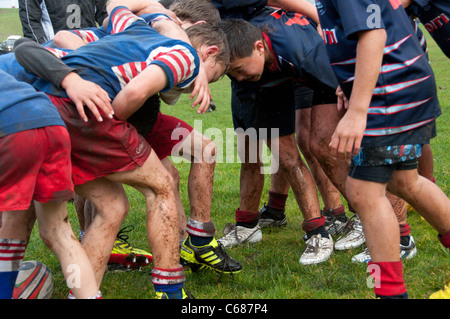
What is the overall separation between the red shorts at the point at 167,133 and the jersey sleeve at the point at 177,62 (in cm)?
53

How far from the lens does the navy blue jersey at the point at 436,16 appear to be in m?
3.04

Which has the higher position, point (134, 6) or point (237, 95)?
point (134, 6)

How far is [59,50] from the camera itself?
293 centimetres

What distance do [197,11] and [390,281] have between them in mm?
2192

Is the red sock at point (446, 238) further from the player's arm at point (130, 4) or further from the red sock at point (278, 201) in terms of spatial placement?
the player's arm at point (130, 4)

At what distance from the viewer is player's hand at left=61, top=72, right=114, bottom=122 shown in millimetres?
2359

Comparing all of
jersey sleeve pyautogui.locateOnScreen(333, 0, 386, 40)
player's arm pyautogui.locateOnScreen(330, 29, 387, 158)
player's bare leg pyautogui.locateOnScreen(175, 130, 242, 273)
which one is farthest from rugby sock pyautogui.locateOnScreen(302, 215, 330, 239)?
jersey sleeve pyautogui.locateOnScreen(333, 0, 386, 40)

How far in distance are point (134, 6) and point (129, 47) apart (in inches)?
32.5

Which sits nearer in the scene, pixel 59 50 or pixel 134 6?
pixel 59 50

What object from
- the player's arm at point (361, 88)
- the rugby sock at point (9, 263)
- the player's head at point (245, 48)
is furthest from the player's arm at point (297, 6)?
the rugby sock at point (9, 263)

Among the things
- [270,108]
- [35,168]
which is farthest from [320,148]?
[35,168]

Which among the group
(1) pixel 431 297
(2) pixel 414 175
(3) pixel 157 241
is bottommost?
(1) pixel 431 297

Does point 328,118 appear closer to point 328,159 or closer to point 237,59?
point 328,159

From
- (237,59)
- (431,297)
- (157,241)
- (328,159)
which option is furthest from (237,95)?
(431,297)
